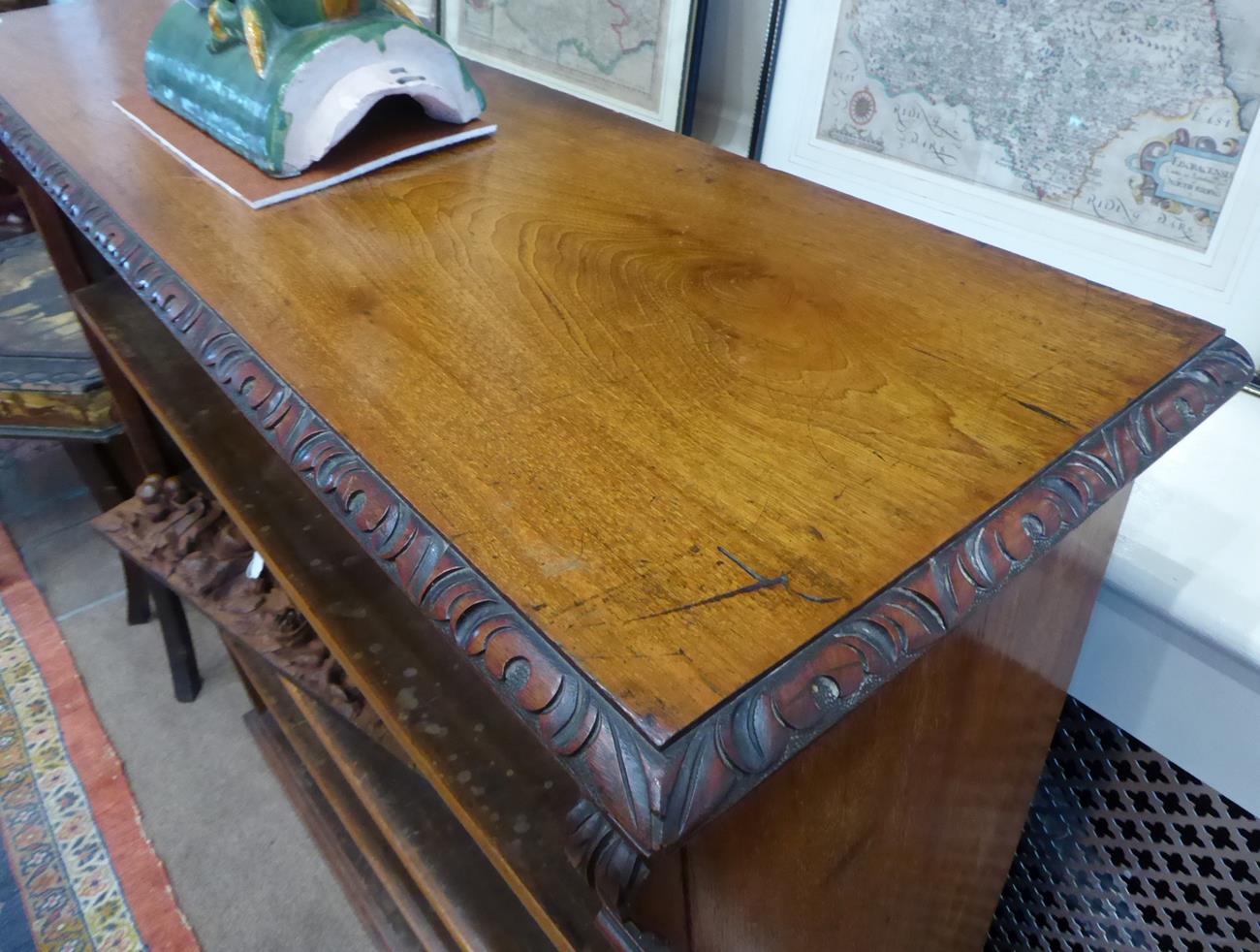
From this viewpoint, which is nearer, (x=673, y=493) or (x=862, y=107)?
(x=673, y=493)

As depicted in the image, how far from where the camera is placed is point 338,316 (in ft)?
1.63

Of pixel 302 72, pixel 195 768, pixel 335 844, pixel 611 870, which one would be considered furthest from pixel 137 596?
pixel 611 870

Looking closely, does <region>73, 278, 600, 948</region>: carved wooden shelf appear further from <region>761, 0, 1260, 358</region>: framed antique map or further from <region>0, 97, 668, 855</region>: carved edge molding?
<region>761, 0, 1260, 358</region>: framed antique map

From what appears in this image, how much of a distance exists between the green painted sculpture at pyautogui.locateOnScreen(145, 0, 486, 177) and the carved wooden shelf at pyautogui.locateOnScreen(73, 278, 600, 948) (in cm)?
27

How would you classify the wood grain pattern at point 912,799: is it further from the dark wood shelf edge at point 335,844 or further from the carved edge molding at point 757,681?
the dark wood shelf edge at point 335,844

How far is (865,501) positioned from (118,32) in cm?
101

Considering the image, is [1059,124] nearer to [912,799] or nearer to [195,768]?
[912,799]

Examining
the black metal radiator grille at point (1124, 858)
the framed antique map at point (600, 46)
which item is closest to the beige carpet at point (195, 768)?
the black metal radiator grille at point (1124, 858)

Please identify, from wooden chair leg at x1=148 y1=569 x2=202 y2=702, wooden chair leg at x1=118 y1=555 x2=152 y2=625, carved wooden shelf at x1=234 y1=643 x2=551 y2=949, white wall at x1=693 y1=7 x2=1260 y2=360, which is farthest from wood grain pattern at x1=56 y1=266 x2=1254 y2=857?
wooden chair leg at x1=118 y1=555 x2=152 y2=625

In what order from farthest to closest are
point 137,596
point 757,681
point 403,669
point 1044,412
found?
point 137,596, point 403,669, point 1044,412, point 757,681

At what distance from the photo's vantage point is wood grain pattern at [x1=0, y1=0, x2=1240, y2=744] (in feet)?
1.09

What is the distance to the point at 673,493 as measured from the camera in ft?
1.22

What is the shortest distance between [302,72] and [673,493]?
0.46 m

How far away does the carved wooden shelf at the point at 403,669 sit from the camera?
49 cm
